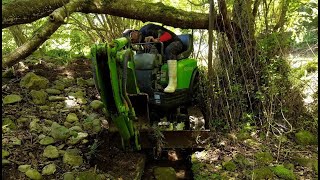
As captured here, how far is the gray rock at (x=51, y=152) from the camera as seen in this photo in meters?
3.84

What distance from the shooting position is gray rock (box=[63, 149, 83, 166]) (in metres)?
3.83

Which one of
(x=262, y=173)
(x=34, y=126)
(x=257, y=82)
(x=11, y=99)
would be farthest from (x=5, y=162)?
(x=257, y=82)

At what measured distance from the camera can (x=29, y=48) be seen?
3.74 metres

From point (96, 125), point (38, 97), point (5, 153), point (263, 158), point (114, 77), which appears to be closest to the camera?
point (114, 77)

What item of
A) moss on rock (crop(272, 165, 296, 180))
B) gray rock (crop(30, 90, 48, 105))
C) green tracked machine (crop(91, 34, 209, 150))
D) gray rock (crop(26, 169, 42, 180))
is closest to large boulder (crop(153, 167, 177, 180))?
green tracked machine (crop(91, 34, 209, 150))

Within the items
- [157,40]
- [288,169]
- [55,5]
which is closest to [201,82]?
[157,40]

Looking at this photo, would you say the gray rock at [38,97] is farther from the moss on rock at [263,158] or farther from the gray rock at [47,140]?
the moss on rock at [263,158]

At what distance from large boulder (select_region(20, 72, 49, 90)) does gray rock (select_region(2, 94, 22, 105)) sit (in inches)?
12.7

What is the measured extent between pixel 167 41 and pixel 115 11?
906 millimetres

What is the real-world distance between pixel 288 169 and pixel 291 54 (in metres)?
2.19

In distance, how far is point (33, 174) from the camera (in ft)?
11.3

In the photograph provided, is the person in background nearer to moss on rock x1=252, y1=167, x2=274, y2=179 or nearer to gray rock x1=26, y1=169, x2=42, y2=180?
moss on rock x1=252, y1=167, x2=274, y2=179

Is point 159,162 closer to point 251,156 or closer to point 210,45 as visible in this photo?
point 251,156

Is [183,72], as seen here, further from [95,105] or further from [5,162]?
[5,162]
